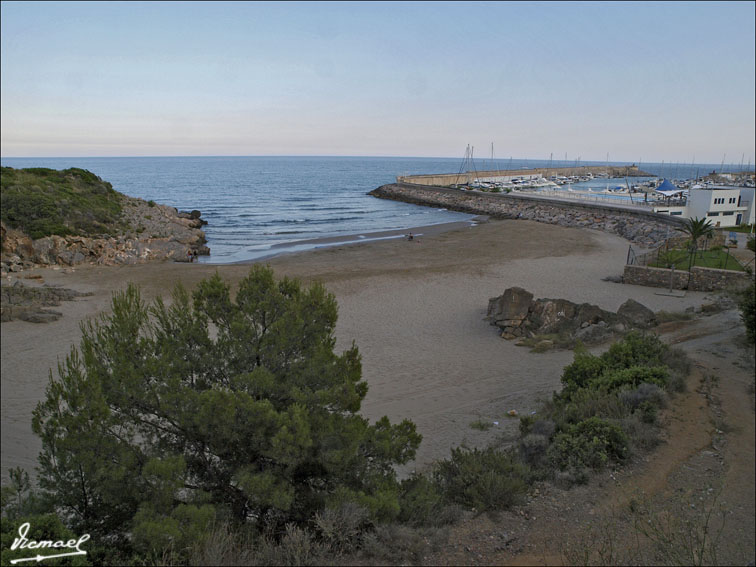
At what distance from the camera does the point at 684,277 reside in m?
20.1

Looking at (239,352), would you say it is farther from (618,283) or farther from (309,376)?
(618,283)

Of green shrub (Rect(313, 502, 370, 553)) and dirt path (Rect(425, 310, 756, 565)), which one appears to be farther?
green shrub (Rect(313, 502, 370, 553))

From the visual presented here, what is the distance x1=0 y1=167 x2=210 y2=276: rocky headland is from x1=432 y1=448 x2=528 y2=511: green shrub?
→ 23.0 m

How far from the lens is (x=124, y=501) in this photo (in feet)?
16.1

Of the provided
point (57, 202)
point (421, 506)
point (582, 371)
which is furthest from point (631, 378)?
point (57, 202)

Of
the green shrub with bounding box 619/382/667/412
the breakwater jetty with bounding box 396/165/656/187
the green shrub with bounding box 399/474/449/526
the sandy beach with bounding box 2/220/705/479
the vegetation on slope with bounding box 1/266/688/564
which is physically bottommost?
the sandy beach with bounding box 2/220/705/479

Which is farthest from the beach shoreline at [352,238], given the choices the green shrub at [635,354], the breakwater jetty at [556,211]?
the green shrub at [635,354]

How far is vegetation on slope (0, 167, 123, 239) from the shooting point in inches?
978

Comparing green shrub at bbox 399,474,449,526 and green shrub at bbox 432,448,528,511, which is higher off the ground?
green shrub at bbox 399,474,449,526

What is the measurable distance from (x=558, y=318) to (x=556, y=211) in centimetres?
3436

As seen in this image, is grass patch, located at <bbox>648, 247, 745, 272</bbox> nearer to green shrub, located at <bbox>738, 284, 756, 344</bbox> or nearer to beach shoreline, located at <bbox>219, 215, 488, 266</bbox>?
green shrub, located at <bbox>738, 284, 756, 344</bbox>

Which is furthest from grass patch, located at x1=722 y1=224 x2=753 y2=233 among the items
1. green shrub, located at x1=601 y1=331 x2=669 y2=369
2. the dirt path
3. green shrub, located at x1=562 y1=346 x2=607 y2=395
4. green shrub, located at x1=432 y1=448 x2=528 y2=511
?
green shrub, located at x1=432 y1=448 x2=528 y2=511

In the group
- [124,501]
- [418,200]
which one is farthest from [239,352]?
[418,200]

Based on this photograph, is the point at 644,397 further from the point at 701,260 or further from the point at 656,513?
the point at 701,260
